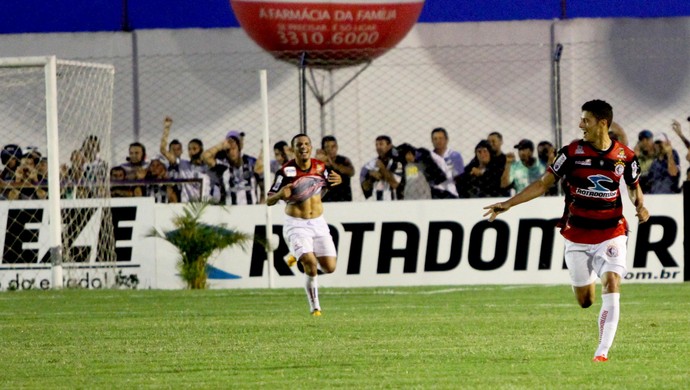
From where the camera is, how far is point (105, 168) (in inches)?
791

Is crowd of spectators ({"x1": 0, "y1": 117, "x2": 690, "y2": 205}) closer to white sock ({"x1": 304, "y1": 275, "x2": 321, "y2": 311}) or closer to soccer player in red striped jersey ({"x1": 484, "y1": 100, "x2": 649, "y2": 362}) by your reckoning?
white sock ({"x1": 304, "y1": 275, "x2": 321, "y2": 311})

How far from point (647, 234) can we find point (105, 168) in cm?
711

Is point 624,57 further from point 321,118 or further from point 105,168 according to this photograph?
point 105,168

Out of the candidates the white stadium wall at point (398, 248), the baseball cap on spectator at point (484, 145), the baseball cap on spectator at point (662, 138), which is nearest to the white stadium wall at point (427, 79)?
the baseball cap on spectator at point (662, 138)

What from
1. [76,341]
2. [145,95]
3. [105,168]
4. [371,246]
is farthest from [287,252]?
[76,341]

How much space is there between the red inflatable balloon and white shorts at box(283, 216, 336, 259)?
3.70 meters

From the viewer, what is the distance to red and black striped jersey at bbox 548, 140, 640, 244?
1014cm

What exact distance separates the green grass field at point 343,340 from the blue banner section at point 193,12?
6722 millimetres

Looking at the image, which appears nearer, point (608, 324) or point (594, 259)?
point (608, 324)

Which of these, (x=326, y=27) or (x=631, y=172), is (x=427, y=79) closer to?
(x=326, y=27)

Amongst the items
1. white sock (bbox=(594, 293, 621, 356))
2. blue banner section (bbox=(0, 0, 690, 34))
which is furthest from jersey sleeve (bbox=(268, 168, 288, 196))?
blue banner section (bbox=(0, 0, 690, 34))

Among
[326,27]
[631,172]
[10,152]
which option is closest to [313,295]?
[631,172]

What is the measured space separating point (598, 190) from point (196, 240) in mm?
9688

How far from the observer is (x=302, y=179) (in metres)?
16.4
